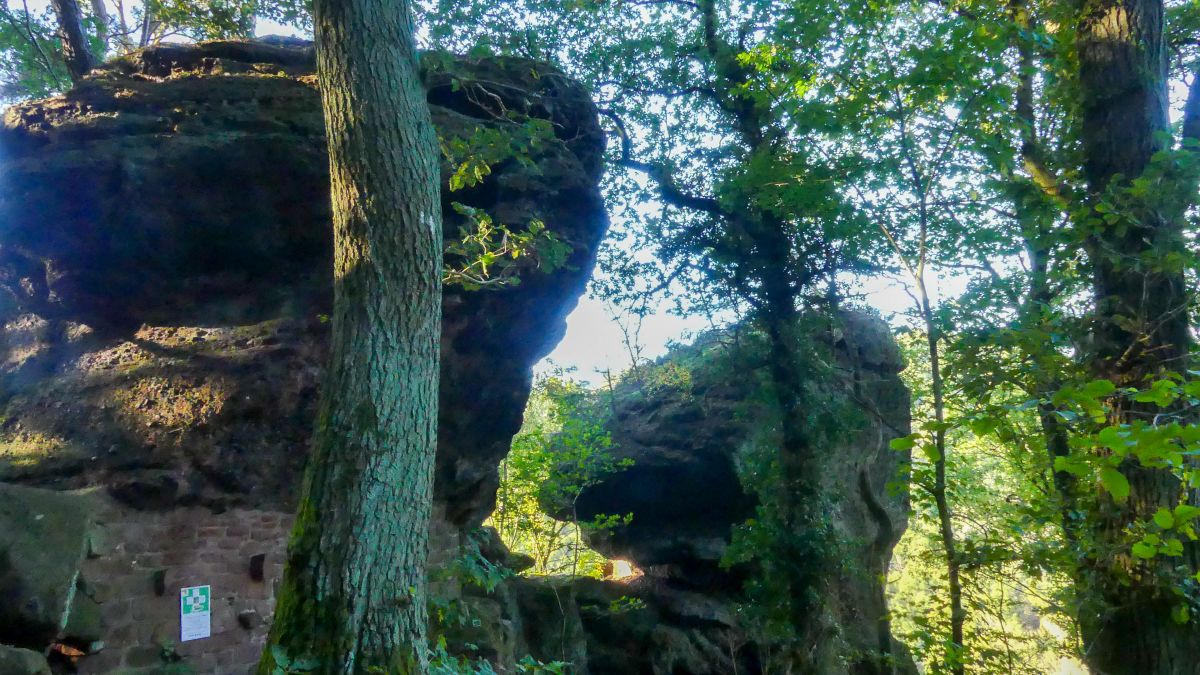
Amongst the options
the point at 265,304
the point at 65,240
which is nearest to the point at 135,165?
the point at 65,240

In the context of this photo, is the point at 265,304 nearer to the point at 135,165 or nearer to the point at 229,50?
the point at 135,165

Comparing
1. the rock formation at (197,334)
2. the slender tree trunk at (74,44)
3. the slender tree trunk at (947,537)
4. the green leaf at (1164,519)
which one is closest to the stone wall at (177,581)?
the rock formation at (197,334)

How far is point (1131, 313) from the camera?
13.6 ft

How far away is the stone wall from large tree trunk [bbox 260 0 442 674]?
3.07 meters

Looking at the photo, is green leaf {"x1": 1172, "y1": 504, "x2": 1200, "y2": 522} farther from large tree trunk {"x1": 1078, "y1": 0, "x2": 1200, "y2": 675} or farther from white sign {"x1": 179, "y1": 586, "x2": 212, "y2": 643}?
white sign {"x1": 179, "y1": 586, "x2": 212, "y2": 643}

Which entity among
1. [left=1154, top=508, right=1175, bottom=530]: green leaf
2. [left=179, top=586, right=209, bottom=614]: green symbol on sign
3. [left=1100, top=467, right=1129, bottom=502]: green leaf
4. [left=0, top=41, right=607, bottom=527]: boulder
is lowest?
[left=179, top=586, right=209, bottom=614]: green symbol on sign

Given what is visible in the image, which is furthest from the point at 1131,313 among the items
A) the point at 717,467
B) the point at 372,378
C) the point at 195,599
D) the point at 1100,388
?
the point at 717,467

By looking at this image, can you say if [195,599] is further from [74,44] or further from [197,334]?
[74,44]

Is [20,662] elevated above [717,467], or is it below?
below

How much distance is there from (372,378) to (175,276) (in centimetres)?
443

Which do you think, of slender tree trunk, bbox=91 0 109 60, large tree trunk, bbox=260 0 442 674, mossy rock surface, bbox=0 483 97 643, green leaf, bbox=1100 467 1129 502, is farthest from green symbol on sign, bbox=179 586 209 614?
slender tree trunk, bbox=91 0 109 60

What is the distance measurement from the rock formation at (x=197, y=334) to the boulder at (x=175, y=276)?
0.02 metres

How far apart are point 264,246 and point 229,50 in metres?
2.27

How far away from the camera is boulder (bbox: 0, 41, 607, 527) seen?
19.0 feet
